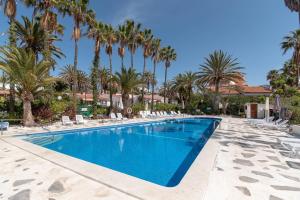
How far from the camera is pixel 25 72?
1341 cm

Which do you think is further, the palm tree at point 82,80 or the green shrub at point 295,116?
the palm tree at point 82,80

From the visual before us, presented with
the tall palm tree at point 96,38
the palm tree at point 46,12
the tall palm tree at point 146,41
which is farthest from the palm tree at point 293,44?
the palm tree at point 46,12

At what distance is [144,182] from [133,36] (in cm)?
2678

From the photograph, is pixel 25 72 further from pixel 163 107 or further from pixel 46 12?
pixel 163 107

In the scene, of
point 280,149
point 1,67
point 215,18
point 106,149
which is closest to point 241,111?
point 215,18

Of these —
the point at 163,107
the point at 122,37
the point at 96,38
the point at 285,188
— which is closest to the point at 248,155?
the point at 285,188

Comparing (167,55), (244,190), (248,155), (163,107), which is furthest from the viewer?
(167,55)

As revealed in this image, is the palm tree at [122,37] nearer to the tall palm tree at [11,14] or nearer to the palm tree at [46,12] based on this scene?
the palm tree at [46,12]

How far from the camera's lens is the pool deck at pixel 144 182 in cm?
382

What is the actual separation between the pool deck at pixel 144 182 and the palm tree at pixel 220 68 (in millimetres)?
28905

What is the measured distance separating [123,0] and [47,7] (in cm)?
838

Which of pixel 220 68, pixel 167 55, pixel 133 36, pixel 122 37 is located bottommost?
pixel 220 68

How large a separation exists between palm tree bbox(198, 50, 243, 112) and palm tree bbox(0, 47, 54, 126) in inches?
1068

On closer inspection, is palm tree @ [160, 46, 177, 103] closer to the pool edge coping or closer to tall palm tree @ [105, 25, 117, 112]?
tall palm tree @ [105, 25, 117, 112]
